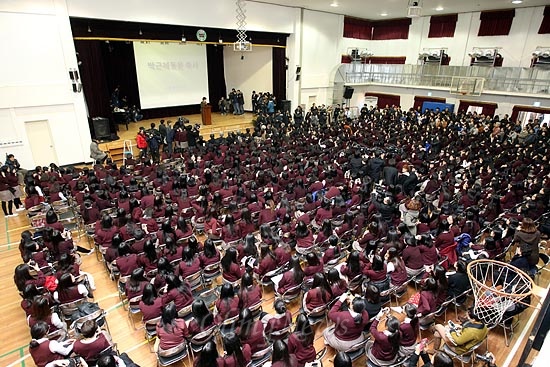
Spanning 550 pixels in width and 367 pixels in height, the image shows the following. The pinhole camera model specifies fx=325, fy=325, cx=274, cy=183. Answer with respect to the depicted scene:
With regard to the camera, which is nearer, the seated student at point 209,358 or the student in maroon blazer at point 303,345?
the seated student at point 209,358

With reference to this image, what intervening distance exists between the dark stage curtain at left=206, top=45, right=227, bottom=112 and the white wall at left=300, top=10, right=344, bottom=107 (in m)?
6.12

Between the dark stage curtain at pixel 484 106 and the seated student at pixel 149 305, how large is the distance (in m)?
22.2

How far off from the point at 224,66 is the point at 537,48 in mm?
19911

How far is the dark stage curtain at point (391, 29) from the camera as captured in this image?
25359 millimetres

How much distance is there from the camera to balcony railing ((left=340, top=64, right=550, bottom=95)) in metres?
17.5

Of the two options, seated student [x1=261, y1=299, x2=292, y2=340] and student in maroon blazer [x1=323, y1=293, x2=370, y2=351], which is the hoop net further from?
seated student [x1=261, y1=299, x2=292, y2=340]

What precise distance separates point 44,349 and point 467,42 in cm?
2709

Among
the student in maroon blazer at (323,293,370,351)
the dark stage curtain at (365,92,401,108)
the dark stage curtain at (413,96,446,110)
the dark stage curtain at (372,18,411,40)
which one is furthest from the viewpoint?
the dark stage curtain at (372,18,411,40)

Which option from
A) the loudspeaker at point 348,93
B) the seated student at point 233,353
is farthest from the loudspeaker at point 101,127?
the loudspeaker at point 348,93

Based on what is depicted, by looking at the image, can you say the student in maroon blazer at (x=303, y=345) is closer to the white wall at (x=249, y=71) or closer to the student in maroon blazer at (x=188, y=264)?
the student in maroon blazer at (x=188, y=264)

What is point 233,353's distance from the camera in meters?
3.82

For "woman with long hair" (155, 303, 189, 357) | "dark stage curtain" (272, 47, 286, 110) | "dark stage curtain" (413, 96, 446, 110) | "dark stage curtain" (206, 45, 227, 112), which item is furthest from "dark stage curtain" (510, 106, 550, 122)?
"woman with long hair" (155, 303, 189, 357)

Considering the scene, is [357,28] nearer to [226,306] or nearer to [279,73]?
[279,73]

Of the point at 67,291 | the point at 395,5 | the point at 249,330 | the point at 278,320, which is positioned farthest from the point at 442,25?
the point at 67,291
